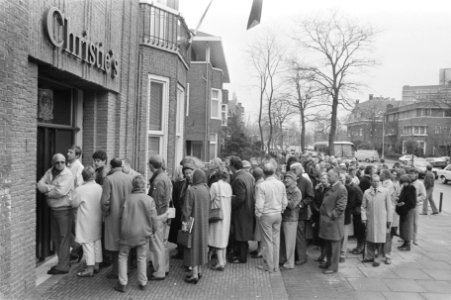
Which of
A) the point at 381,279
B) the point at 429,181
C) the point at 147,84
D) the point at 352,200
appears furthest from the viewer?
the point at 429,181

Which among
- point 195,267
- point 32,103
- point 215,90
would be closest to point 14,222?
point 32,103

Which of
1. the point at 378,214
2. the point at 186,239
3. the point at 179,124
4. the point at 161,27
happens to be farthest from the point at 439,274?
the point at 179,124

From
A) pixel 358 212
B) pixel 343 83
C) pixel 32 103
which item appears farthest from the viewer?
pixel 343 83

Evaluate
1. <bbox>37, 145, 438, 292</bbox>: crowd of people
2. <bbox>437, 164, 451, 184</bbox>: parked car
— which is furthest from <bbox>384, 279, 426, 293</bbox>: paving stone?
<bbox>437, 164, 451, 184</bbox>: parked car

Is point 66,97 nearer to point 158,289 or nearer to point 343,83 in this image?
point 158,289

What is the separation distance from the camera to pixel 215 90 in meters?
25.8

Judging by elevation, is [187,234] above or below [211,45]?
below

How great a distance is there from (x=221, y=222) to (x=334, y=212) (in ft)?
6.16

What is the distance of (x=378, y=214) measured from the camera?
7102 millimetres

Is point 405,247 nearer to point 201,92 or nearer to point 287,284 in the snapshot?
point 287,284

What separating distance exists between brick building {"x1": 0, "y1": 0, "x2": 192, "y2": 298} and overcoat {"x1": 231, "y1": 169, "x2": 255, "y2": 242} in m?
3.20

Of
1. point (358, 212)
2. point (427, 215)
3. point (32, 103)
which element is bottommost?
point (427, 215)

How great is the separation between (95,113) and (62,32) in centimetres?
272

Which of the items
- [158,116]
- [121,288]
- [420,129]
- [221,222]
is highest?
[420,129]
